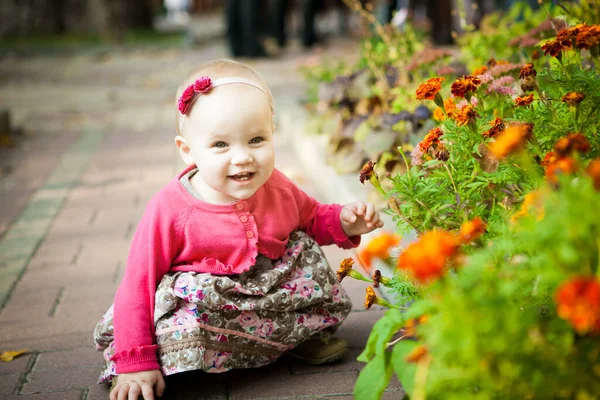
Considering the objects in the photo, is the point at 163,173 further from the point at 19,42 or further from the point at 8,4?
the point at 8,4

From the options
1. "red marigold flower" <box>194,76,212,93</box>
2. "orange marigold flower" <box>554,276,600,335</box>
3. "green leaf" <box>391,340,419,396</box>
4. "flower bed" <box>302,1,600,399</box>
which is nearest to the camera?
"orange marigold flower" <box>554,276,600,335</box>

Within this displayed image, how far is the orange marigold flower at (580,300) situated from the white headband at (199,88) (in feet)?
4.46

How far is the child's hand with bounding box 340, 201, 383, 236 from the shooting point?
246 centimetres

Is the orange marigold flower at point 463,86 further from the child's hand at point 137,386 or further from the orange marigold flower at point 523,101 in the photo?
the child's hand at point 137,386

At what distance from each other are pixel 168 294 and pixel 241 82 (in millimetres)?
693

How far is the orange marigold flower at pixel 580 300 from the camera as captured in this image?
1.14 metres

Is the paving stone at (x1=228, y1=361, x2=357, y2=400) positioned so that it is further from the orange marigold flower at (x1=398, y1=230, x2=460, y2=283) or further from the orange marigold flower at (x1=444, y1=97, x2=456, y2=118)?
the orange marigold flower at (x1=398, y1=230, x2=460, y2=283)

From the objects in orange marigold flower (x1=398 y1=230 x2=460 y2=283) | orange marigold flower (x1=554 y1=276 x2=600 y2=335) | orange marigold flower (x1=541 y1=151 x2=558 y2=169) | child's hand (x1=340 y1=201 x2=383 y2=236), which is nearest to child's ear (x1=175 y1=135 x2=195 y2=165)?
child's hand (x1=340 y1=201 x2=383 y2=236)

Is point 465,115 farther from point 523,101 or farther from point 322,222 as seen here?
point 322,222

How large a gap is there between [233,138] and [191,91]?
0.20 meters

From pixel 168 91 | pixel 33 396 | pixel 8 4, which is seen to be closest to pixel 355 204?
pixel 33 396

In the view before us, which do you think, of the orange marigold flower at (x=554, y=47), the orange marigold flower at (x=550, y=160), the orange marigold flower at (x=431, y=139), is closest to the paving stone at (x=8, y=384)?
the orange marigold flower at (x=431, y=139)

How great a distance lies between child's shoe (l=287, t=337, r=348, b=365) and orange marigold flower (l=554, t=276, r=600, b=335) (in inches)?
55.3

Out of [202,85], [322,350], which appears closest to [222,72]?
[202,85]
